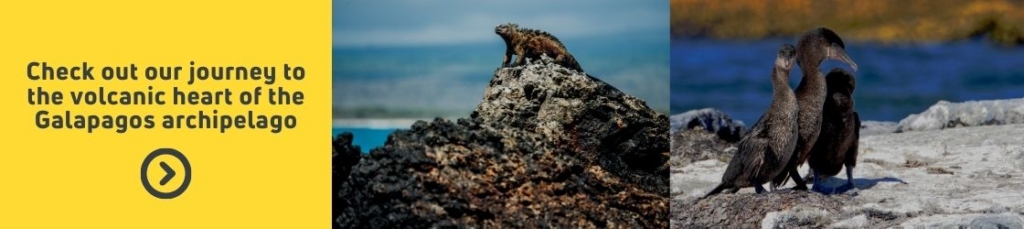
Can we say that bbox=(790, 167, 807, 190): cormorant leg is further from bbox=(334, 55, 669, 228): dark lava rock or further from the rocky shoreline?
bbox=(334, 55, 669, 228): dark lava rock

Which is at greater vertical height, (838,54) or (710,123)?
(838,54)

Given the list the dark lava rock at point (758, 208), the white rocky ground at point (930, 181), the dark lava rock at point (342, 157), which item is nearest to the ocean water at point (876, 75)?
the white rocky ground at point (930, 181)

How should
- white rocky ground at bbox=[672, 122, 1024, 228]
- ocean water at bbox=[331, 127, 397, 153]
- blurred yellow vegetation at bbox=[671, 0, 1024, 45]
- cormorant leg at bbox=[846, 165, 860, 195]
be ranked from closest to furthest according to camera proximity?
1. white rocky ground at bbox=[672, 122, 1024, 228]
2. cormorant leg at bbox=[846, 165, 860, 195]
3. blurred yellow vegetation at bbox=[671, 0, 1024, 45]
4. ocean water at bbox=[331, 127, 397, 153]

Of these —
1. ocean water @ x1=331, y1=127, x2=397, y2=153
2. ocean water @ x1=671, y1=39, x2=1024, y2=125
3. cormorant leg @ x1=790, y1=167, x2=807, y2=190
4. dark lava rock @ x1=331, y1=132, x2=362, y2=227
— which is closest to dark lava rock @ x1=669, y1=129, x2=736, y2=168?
ocean water @ x1=671, y1=39, x2=1024, y2=125

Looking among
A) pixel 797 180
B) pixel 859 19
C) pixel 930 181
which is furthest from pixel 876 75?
pixel 797 180

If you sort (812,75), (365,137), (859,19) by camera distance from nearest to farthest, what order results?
(812,75), (859,19), (365,137)
